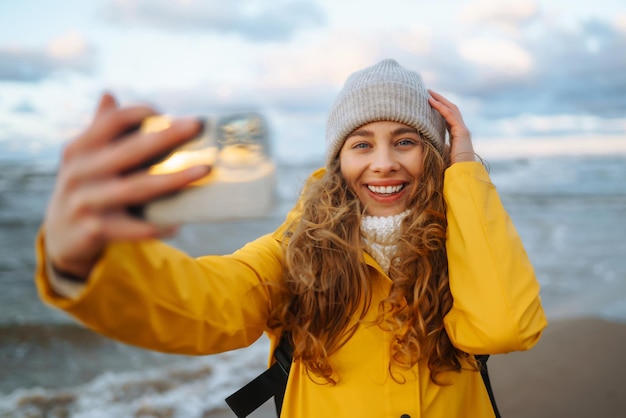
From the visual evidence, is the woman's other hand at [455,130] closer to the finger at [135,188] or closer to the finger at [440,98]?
the finger at [440,98]

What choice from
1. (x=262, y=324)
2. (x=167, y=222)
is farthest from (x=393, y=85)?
(x=167, y=222)

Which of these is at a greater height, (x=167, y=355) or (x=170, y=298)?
(x=170, y=298)

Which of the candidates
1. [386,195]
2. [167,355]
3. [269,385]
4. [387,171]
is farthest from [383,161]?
[167,355]

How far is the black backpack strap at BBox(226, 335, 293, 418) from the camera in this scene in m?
1.89

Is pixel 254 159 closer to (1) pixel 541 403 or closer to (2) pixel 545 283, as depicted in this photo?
(1) pixel 541 403

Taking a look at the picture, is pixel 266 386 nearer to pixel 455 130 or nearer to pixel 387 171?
pixel 387 171

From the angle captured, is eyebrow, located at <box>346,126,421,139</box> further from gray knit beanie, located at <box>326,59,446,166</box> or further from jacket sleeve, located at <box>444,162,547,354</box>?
jacket sleeve, located at <box>444,162,547,354</box>

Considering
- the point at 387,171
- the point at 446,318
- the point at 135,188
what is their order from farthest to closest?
the point at 387,171, the point at 446,318, the point at 135,188

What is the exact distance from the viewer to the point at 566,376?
15.4ft

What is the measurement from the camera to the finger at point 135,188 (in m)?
0.74

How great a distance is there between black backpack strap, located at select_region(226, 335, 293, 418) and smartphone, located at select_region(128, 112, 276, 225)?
1188 millimetres

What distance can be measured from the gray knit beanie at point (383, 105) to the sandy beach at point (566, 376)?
286cm

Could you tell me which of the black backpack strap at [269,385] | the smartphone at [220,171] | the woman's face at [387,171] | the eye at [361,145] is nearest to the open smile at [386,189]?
the woman's face at [387,171]

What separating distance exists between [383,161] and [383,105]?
27 centimetres
